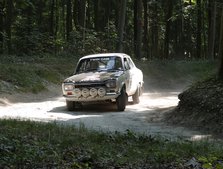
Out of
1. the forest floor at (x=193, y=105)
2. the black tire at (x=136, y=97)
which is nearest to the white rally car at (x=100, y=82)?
the black tire at (x=136, y=97)

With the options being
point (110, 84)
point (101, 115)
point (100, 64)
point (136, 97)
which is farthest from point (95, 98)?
point (136, 97)

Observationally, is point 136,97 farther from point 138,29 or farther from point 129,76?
point 138,29

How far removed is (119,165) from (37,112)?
777cm

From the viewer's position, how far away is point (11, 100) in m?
16.1

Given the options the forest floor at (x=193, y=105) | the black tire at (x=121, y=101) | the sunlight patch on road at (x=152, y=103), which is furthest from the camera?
the sunlight patch on road at (x=152, y=103)

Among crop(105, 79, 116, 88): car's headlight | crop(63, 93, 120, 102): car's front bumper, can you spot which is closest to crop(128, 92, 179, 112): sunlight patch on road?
crop(63, 93, 120, 102): car's front bumper

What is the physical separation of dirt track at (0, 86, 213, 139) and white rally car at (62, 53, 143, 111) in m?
0.45

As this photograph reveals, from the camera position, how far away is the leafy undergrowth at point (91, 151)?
20.2 feet

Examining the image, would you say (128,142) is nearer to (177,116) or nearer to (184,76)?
(177,116)

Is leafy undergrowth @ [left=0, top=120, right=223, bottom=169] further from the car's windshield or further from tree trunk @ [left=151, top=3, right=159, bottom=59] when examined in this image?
tree trunk @ [left=151, top=3, right=159, bottom=59]

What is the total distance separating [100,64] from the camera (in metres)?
15.2

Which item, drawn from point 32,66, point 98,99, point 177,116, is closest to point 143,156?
point 177,116

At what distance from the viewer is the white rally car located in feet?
45.1

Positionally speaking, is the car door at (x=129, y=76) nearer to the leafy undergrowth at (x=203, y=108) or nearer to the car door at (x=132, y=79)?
the car door at (x=132, y=79)
